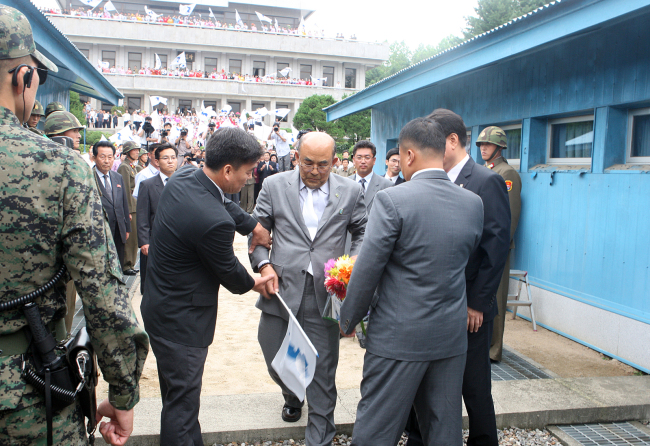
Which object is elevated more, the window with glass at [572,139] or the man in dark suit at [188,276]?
the window with glass at [572,139]

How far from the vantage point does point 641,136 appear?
5762 millimetres

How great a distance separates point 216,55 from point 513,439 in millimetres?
60104

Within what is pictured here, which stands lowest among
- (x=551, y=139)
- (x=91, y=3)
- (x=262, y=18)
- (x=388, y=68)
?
Answer: (x=551, y=139)

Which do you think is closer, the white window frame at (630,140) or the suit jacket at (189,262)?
the suit jacket at (189,262)

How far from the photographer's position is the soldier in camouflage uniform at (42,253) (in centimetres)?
166

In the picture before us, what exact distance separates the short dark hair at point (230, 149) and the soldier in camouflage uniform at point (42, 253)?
3.81ft

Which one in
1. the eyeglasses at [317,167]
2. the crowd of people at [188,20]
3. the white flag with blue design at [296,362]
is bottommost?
the white flag with blue design at [296,362]

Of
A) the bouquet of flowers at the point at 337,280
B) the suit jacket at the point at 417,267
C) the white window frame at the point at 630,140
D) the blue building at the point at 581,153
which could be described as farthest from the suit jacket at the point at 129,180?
the suit jacket at the point at 417,267

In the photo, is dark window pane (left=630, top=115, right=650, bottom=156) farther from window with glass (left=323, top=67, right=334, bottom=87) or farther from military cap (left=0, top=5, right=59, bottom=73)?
window with glass (left=323, top=67, right=334, bottom=87)

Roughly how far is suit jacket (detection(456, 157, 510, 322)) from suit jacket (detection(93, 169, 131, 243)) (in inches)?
224

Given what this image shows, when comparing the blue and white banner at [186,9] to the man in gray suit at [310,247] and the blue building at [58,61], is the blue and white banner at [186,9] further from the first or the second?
the man in gray suit at [310,247]

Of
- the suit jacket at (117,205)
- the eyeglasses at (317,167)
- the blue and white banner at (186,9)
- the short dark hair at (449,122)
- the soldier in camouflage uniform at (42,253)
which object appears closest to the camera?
the soldier in camouflage uniform at (42,253)

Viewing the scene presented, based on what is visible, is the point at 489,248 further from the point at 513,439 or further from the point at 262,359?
the point at 262,359

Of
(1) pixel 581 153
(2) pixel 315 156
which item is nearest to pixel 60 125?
(2) pixel 315 156
